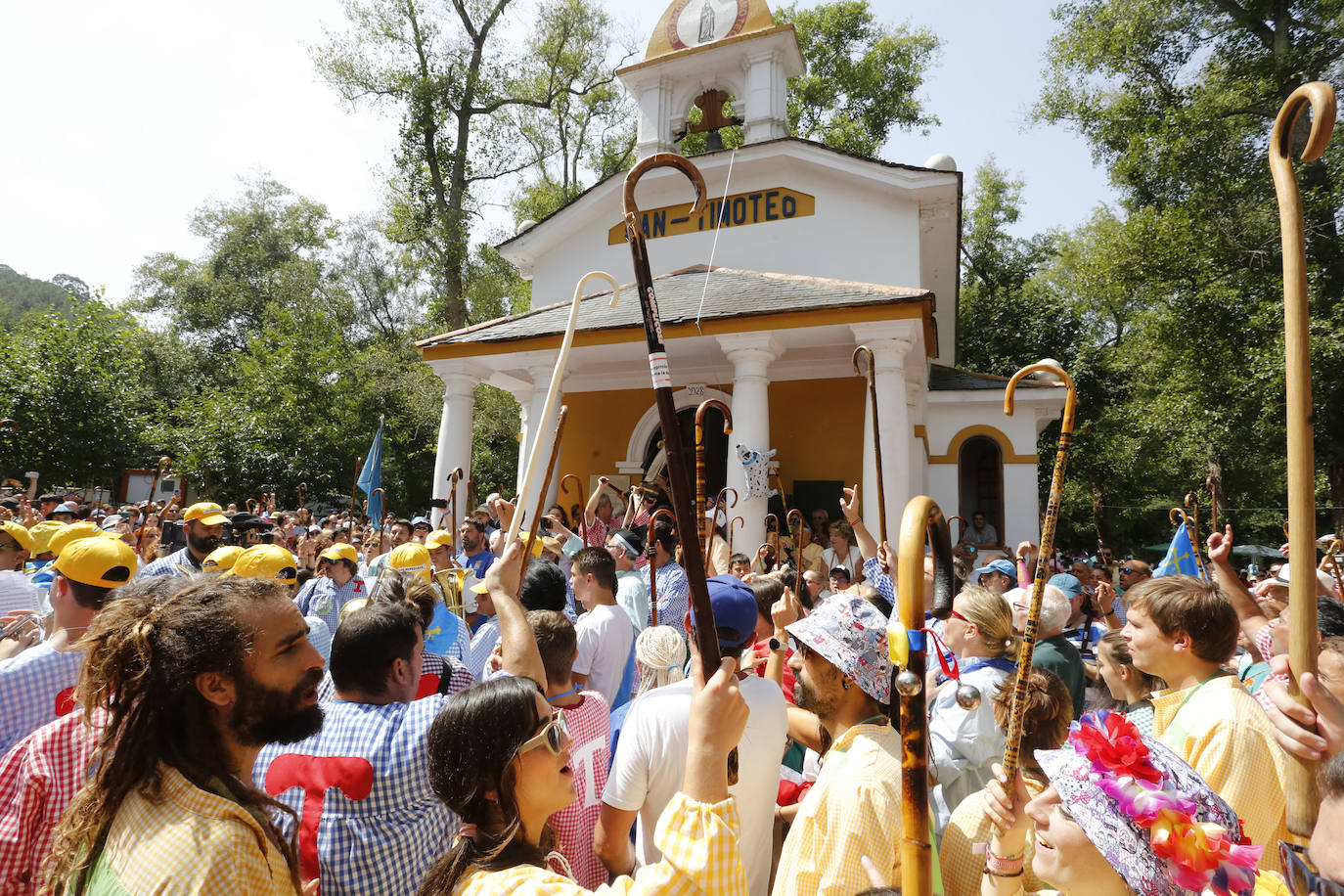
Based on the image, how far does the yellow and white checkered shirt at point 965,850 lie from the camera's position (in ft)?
6.93

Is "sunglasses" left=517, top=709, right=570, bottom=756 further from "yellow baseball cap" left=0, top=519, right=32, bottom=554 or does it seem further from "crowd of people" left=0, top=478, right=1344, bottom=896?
"yellow baseball cap" left=0, top=519, right=32, bottom=554

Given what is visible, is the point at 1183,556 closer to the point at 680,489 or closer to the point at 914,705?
the point at 914,705

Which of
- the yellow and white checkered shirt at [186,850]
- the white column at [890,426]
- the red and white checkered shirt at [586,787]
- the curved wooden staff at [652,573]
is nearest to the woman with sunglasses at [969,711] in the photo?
the red and white checkered shirt at [586,787]

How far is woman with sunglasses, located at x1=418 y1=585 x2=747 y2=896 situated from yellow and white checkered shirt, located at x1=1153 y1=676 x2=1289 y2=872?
160 centimetres

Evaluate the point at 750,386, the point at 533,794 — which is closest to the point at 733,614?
the point at 533,794

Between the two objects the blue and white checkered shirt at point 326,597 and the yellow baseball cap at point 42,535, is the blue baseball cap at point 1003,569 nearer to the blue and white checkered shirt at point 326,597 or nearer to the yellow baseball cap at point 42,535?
the blue and white checkered shirt at point 326,597

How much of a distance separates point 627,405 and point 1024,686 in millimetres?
14217

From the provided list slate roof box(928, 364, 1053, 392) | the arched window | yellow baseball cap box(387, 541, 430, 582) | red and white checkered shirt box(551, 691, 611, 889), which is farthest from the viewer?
the arched window

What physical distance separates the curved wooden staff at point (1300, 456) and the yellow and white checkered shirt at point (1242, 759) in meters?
0.67

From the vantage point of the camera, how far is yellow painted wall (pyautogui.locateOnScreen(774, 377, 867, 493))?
45.3 ft

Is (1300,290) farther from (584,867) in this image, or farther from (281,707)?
(584,867)

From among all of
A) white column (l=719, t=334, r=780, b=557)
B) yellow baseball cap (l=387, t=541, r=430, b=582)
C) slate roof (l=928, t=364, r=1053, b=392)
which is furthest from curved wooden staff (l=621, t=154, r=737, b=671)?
slate roof (l=928, t=364, r=1053, b=392)

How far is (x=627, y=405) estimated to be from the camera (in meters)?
15.7

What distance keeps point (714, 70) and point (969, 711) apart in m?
15.9
